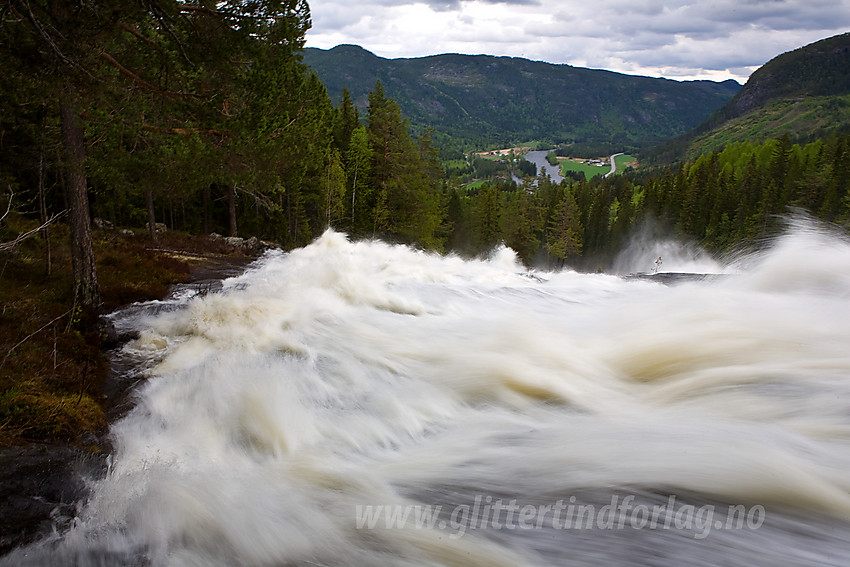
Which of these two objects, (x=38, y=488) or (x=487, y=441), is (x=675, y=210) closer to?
(x=487, y=441)

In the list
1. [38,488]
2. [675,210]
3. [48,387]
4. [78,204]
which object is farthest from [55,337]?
[675,210]

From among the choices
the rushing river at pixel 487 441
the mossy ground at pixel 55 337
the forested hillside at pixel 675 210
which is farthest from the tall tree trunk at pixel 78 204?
the forested hillside at pixel 675 210

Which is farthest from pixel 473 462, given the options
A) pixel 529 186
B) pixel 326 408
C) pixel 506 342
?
pixel 529 186

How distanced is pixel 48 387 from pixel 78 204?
432 centimetres

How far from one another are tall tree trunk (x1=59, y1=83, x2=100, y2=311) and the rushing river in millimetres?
1112

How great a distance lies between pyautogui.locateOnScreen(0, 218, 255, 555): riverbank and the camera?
406 centimetres

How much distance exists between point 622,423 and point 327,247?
22.3 meters

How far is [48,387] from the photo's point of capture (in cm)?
618

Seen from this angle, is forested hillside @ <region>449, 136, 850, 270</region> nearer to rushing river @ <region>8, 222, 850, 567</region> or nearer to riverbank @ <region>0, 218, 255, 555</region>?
riverbank @ <region>0, 218, 255, 555</region>

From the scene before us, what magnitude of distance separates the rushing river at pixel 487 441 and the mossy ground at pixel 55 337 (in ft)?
1.99

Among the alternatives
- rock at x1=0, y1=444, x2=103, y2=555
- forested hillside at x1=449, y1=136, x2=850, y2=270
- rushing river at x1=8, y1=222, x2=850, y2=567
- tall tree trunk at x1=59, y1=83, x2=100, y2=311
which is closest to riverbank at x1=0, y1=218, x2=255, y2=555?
rock at x1=0, y1=444, x2=103, y2=555

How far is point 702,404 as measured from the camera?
5.32 m

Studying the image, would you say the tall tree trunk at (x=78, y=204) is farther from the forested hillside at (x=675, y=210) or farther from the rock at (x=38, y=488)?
the forested hillside at (x=675, y=210)

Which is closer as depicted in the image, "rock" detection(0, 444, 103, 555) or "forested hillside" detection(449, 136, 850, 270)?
"rock" detection(0, 444, 103, 555)
